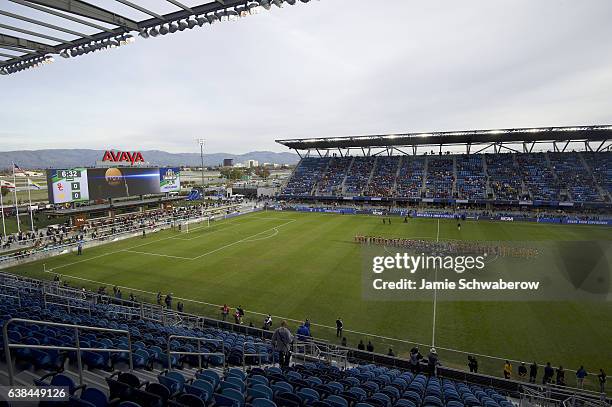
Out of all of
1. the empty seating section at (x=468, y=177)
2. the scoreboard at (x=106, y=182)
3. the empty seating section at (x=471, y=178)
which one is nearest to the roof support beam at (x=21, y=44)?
the scoreboard at (x=106, y=182)

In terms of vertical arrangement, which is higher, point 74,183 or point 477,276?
point 74,183

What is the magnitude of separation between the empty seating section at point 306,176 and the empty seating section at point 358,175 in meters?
7.26

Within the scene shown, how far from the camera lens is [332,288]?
75.6 feet

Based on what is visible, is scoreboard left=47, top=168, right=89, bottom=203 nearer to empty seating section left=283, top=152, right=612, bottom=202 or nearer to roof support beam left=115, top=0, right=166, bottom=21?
roof support beam left=115, top=0, right=166, bottom=21

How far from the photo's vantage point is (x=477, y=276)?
25172 millimetres

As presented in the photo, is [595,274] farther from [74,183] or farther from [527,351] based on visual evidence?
[74,183]

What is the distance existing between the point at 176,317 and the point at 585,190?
61.7 metres

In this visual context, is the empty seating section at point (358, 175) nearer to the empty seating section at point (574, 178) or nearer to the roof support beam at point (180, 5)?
the empty seating section at point (574, 178)

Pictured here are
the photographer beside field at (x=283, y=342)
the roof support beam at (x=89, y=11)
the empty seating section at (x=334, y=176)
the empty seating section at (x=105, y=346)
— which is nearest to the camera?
the empty seating section at (x=105, y=346)

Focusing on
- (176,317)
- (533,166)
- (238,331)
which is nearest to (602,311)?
(238,331)

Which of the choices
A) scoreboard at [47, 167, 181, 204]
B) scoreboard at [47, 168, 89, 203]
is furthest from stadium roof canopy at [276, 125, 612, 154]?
scoreboard at [47, 168, 89, 203]

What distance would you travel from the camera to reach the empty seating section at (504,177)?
5559 centimetres

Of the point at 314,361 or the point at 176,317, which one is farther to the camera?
the point at 176,317

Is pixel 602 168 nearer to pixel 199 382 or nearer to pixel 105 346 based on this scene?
pixel 199 382
